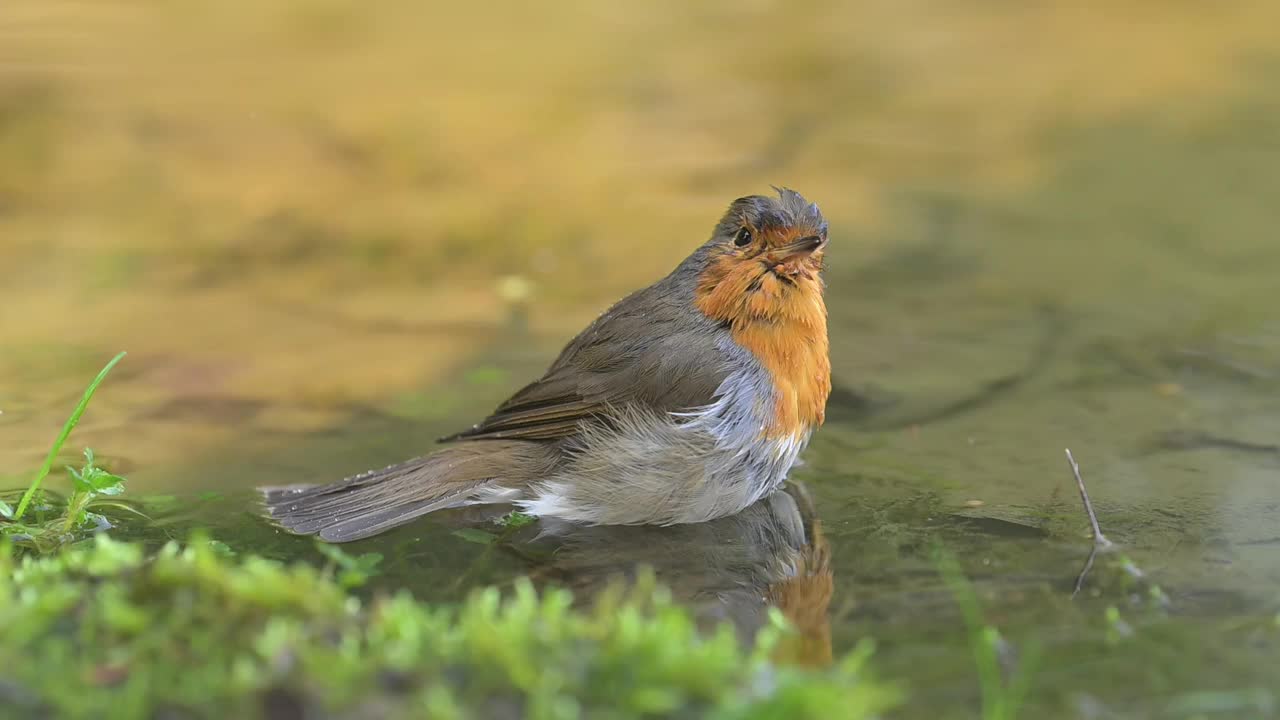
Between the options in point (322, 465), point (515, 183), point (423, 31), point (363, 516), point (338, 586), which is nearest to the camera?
point (338, 586)

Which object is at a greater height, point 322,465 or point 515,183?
point 515,183

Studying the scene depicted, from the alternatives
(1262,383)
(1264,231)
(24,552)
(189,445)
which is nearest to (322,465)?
(189,445)

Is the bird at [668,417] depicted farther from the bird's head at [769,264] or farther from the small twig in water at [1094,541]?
the small twig in water at [1094,541]

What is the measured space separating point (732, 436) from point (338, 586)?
165cm

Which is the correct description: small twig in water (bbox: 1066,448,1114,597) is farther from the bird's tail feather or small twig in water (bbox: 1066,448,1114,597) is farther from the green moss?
the bird's tail feather

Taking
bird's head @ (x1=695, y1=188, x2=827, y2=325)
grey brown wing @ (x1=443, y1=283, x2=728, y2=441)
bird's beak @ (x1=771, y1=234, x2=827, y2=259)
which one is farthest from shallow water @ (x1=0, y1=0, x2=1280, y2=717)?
bird's beak @ (x1=771, y1=234, x2=827, y2=259)

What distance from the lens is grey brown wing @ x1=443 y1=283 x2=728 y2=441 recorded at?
4.67 m

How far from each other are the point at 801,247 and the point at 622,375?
2.39 feet

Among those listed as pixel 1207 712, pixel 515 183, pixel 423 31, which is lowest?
pixel 1207 712

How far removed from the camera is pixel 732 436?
4.56 metres

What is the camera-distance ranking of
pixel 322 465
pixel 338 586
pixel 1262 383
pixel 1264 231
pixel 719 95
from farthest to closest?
pixel 719 95
pixel 1264 231
pixel 1262 383
pixel 322 465
pixel 338 586

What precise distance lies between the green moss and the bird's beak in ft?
5.84

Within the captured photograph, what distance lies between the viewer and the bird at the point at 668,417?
459 centimetres

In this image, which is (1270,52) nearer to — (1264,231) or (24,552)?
(1264,231)
